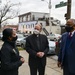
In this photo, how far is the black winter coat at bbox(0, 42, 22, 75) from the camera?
13.8ft

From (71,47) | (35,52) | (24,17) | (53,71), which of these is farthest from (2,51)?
(24,17)

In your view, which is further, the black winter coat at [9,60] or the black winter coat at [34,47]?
the black winter coat at [34,47]

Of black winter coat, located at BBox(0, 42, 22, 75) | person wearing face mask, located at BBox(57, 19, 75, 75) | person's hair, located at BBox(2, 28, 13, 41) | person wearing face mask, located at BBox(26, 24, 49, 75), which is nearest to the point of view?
black winter coat, located at BBox(0, 42, 22, 75)

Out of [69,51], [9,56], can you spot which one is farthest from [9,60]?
[69,51]

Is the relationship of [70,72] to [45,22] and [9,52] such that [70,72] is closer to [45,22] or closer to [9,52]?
[9,52]

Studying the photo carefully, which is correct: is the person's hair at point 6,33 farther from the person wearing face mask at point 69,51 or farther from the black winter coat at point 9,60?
the person wearing face mask at point 69,51

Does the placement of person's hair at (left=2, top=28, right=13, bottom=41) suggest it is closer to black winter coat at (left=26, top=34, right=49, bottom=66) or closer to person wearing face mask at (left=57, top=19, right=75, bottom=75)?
person wearing face mask at (left=57, top=19, right=75, bottom=75)

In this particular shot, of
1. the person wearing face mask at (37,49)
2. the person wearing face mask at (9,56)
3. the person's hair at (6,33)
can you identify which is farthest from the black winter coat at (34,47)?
the person's hair at (6,33)

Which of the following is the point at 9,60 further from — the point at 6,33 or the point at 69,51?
the point at 69,51

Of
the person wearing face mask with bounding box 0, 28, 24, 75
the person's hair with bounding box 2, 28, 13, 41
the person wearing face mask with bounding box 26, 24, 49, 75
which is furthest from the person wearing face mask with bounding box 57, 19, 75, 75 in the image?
the person's hair with bounding box 2, 28, 13, 41

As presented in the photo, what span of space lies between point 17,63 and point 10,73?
0.22m

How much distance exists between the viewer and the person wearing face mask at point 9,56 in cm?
421

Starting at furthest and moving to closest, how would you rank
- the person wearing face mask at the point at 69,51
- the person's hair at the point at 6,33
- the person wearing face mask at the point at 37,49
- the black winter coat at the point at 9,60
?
the person wearing face mask at the point at 37,49
the person wearing face mask at the point at 69,51
the person's hair at the point at 6,33
the black winter coat at the point at 9,60

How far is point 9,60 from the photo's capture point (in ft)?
13.9
